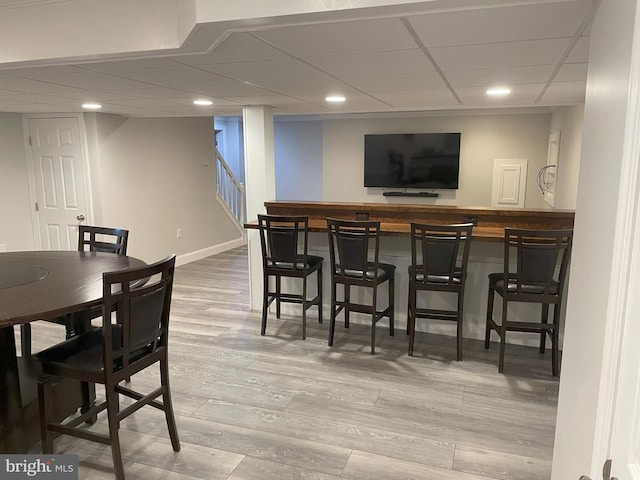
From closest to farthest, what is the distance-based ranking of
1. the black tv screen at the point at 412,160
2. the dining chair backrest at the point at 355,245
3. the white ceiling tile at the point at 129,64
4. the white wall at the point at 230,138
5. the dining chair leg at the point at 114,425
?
the dining chair leg at the point at 114,425
the white ceiling tile at the point at 129,64
the dining chair backrest at the point at 355,245
the black tv screen at the point at 412,160
the white wall at the point at 230,138

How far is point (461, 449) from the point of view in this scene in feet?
8.16

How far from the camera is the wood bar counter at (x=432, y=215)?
12.0 feet

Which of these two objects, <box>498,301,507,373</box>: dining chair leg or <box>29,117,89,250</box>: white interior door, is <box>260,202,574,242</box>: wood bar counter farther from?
<box>29,117,89,250</box>: white interior door

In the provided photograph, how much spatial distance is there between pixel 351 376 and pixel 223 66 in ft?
7.43

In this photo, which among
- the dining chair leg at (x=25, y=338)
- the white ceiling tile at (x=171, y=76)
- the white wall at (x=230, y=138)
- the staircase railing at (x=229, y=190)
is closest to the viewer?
the white ceiling tile at (x=171, y=76)

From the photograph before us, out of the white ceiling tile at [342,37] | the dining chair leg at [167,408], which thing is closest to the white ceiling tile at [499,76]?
the white ceiling tile at [342,37]

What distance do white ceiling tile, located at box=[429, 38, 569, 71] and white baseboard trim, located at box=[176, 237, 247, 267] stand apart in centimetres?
512

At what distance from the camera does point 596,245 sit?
3.64 ft

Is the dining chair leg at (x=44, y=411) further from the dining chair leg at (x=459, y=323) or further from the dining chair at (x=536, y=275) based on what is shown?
the dining chair at (x=536, y=275)

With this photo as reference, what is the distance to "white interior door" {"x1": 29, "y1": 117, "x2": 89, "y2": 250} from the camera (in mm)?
5359

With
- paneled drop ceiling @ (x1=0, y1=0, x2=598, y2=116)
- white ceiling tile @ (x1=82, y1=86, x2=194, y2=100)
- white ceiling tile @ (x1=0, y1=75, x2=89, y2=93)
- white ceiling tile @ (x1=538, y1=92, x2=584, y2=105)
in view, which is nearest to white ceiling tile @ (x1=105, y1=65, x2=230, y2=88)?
paneled drop ceiling @ (x1=0, y1=0, x2=598, y2=116)

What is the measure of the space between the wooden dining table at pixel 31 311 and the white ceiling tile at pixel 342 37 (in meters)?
1.48

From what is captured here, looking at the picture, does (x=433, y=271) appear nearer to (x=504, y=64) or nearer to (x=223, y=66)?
(x=504, y=64)

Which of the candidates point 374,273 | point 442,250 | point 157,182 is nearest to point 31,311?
point 374,273
